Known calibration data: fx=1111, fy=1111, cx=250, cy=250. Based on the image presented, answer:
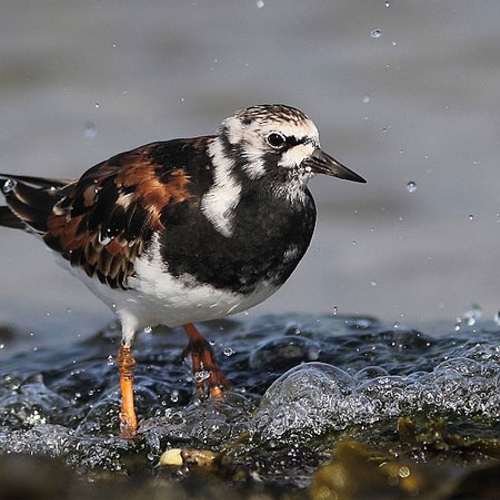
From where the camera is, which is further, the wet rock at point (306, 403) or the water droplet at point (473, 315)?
the water droplet at point (473, 315)

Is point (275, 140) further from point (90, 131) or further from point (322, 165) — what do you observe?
point (90, 131)

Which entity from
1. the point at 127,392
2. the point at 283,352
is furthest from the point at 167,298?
the point at 283,352

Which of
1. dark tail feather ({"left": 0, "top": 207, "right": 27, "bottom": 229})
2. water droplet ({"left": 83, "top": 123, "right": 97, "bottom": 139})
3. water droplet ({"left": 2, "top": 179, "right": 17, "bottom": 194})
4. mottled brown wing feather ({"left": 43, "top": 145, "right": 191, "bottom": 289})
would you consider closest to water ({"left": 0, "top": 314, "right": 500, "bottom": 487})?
mottled brown wing feather ({"left": 43, "top": 145, "right": 191, "bottom": 289})

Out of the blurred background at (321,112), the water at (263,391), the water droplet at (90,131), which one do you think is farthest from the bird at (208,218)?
the water droplet at (90,131)

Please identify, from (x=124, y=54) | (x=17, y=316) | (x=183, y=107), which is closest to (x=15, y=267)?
(x=17, y=316)

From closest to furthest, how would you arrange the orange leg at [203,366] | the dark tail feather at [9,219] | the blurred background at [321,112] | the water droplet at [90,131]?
1. the orange leg at [203,366]
2. the dark tail feather at [9,219]
3. the blurred background at [321,112]
4. the water droplet at [90,131]

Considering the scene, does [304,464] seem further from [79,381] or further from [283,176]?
[79,381]

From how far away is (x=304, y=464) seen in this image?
374 centimetres

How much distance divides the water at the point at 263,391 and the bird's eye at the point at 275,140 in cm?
93

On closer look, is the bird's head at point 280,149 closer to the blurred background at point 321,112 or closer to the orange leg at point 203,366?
the orange leg at point 203,366

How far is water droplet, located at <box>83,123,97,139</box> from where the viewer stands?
7.80 meters

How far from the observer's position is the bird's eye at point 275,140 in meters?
4.02

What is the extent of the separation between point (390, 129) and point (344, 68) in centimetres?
84

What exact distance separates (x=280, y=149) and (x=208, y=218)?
37 cm
